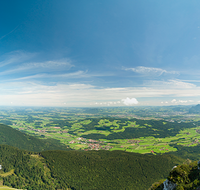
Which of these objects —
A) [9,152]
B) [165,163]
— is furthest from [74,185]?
[165,163]

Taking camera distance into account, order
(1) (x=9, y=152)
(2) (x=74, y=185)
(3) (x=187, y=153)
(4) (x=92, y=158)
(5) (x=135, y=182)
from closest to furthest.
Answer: (2) (x=74, y=185), (5) (x=135, y=182), (1) (x=9, y=152), (4) (x=92, y=158), (3) (x=187, y=153)

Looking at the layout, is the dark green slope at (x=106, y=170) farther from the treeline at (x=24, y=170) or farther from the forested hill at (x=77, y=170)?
the treeline at (x=24, y=170)

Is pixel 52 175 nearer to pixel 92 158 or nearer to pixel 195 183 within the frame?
pixel 92 158

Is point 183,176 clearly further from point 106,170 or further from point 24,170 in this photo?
point 24,170

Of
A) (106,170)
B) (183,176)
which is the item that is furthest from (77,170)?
(183,176)

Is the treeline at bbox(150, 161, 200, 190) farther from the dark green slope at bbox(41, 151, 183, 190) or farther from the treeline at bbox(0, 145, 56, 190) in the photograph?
the treeline at bbox(0, 145, 56, 190)

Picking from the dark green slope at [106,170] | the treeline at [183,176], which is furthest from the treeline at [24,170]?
the treeline at [183,176]

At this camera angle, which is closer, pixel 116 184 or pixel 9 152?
pixel 116 184
